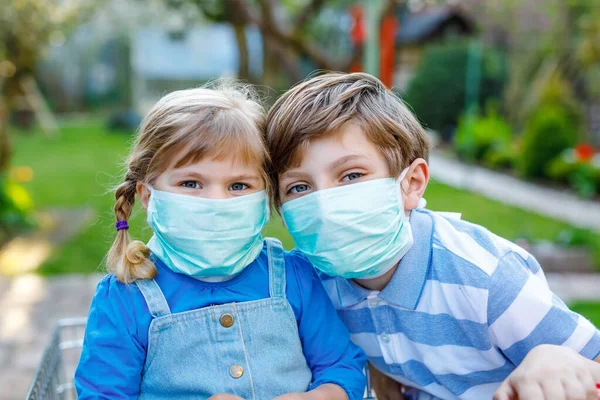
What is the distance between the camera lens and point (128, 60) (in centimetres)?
2606

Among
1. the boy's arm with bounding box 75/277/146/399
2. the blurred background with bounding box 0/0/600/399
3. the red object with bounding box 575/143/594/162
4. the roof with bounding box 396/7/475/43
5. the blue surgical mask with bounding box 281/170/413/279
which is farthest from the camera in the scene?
the roof with bounding box 396/7/475/43

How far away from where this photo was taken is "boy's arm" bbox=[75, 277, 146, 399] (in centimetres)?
169

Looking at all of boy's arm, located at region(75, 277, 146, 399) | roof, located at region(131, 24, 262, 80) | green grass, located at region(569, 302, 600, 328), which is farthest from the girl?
roof, located at region(131, 24, 262, 80)

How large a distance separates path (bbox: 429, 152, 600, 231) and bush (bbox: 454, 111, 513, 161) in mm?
305

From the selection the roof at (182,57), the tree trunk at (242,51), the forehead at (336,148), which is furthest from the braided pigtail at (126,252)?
the roof at (182,57)

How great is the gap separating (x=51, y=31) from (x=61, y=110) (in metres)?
19.0

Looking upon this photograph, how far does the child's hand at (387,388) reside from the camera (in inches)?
87.9

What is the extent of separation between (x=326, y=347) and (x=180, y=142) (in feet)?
2.30

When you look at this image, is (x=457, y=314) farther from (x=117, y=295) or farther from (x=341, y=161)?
(x=117, y=295)

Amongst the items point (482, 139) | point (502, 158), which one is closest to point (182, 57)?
point (482, 139)

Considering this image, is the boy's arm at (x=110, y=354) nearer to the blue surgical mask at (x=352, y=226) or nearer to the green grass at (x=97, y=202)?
the green grass at (x=97, y=202)

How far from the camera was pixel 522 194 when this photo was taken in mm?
9648

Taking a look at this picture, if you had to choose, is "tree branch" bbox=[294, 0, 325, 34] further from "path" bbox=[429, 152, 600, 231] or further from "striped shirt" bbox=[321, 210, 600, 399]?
"striped shirt" bbox=[321, 210, 600, 399]

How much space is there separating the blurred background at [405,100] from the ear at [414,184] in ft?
2.97
